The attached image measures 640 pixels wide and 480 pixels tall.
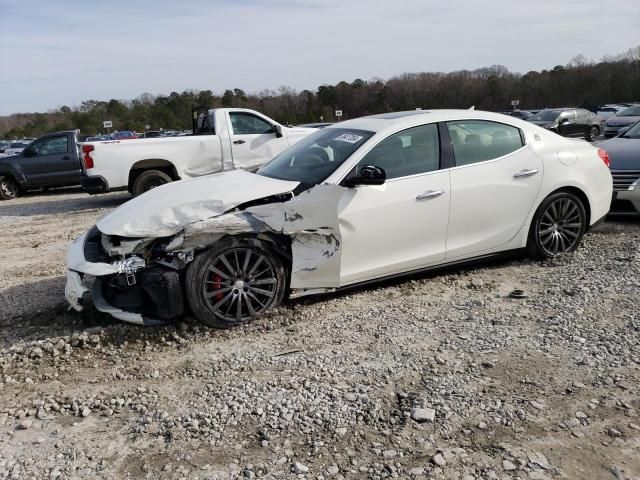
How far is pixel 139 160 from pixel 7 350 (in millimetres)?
7386

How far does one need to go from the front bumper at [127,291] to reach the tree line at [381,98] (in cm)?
5068

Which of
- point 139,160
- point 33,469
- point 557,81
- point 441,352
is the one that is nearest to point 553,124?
point 139,160

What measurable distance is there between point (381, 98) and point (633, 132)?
69.9 metres

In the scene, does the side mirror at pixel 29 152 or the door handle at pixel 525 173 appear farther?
the side mirror at pixel 29 152

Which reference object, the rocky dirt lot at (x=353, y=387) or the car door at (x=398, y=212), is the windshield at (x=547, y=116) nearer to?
the rocky dirt lot at (x=353, y=387)

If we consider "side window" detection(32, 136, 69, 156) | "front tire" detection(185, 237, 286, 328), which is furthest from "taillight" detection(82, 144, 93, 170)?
"front tire" detection(185, 237, 286, 328)

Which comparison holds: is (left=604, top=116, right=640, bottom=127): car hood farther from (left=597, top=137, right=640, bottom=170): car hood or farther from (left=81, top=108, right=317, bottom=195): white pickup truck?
(left=81, top=108, right=317, bottom=195): white pickup truck

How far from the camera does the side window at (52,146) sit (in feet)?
49.4

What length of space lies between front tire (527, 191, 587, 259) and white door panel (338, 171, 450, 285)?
1184 mm

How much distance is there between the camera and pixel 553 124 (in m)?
22.6

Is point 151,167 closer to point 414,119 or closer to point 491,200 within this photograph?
point 414,119

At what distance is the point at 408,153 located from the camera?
5.09 m

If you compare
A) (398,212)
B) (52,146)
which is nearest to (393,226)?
(398,212)

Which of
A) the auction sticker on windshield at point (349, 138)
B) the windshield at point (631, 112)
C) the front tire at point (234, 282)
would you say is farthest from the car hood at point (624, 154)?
the windshield at point (631, 112)
